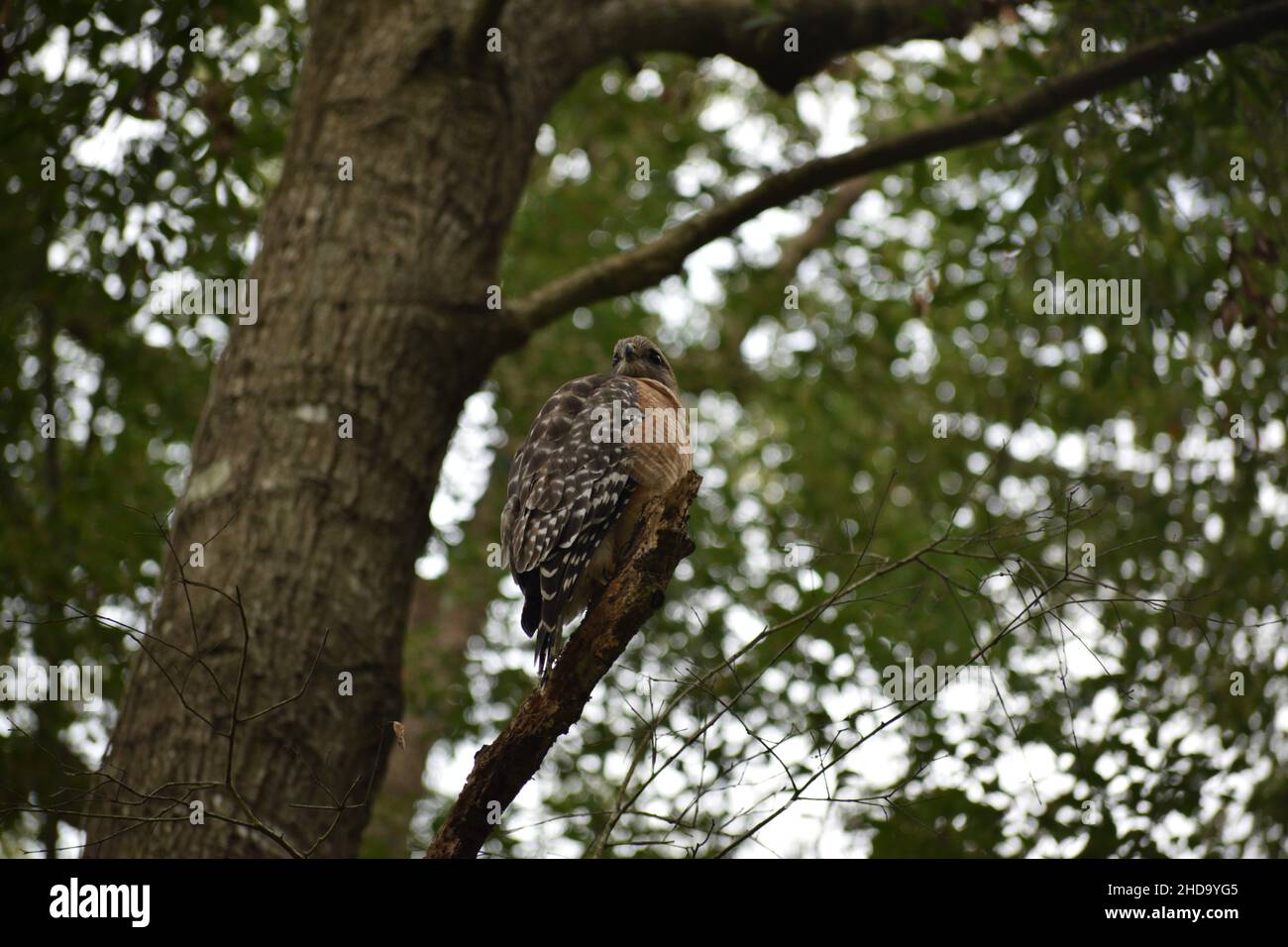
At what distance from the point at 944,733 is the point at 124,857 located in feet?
12.1

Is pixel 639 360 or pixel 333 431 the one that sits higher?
pixel 639 360

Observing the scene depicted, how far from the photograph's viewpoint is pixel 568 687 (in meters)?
3.01

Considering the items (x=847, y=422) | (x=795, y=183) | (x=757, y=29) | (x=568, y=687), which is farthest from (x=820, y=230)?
(x=568, y=687)

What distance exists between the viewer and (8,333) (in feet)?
23.3

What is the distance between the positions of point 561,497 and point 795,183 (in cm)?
231

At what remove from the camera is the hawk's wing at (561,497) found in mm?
3863

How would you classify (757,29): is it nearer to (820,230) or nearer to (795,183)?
(795,183)

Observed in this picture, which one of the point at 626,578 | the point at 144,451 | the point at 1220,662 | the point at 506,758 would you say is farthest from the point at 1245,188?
the point at 144,451

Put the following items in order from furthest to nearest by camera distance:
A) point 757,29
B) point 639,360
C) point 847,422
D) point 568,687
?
point 847,422, point 757,29, point 639,360, point 568,687

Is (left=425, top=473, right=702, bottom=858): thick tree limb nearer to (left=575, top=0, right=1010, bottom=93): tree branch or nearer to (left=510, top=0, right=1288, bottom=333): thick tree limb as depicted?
(left=510, top=0, right=1288, bottom=333): thick tree limb

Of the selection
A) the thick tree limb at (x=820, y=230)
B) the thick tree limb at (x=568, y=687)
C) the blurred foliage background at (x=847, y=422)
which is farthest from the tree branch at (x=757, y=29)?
the thick tree limb at (x=820, y=230)

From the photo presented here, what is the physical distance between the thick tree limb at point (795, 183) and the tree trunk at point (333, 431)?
0.38m

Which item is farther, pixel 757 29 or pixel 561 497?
pixel 757 29

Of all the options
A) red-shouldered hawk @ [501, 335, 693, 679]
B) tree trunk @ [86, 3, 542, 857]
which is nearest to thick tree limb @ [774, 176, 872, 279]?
tree trunk @ [86, 3, 542, 857]
